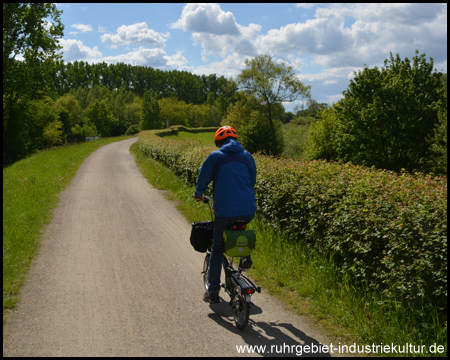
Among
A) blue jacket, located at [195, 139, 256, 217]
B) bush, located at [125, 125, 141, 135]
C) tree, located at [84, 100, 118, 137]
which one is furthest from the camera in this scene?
tree, located at [84, 100, 118, 137]

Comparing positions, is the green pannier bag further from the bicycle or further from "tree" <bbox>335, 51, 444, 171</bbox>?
"tree" <bbox>335, 51, 444, 171</bbox>

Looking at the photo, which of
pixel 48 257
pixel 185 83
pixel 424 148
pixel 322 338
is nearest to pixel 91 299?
pixel 48 257

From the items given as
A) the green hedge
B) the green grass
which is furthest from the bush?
the green hedge

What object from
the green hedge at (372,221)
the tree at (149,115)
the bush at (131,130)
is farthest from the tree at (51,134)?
the green hedge at (372,221)

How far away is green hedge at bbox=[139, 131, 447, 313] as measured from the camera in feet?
11.8

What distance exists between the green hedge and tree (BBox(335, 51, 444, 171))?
32367 mm

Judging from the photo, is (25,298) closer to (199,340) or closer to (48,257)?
(48,257)

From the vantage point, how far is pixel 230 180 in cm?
419

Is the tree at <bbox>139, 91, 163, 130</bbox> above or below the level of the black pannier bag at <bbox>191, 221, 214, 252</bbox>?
above

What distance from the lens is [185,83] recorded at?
159000mm

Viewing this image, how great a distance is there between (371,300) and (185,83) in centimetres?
16183

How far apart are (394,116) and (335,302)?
35.9 meters

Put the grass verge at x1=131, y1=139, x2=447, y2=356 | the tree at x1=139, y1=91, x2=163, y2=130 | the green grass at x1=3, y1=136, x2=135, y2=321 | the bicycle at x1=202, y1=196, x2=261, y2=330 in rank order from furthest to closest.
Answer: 1. the tree at x1=139, y1=91, x2=163, y2=130
2. the green grass at x1=3, y1=136, x2=135, y2=321
3. the bicycle at x1=202, y1=196, x2=261, y2=330
4. the grass verge at x1=131, y1=139, x2=447, y2=356

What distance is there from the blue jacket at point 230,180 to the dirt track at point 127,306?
4.41 feet
